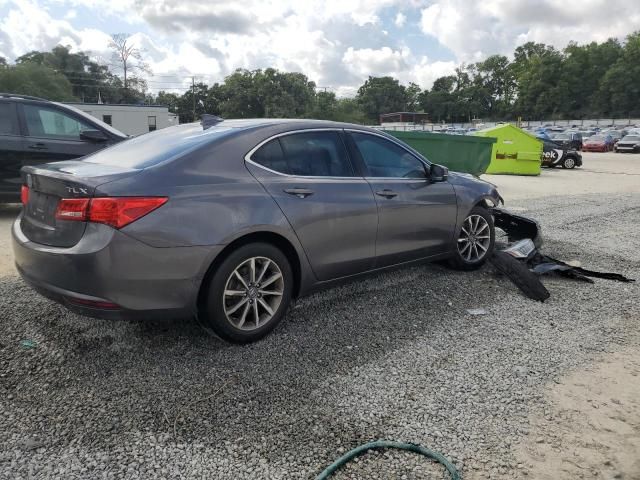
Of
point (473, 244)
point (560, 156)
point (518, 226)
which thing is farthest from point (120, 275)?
point (560, 156)

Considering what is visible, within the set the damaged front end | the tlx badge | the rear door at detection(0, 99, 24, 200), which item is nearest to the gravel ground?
the tlx badge

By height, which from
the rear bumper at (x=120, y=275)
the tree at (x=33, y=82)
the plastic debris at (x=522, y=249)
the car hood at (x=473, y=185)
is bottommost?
the plastic debris at (x=522, y=249)

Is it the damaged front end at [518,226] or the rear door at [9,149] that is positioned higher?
the rear door at [9,149]

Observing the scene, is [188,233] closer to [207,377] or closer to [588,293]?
[207,377]

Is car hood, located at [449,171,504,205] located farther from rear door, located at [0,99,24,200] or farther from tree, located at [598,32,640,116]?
tree, located at [598,32,640,116]

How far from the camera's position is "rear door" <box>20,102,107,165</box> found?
23.5 ft

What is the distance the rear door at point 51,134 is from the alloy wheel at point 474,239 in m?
5.45

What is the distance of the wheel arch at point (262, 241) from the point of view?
10.5ft

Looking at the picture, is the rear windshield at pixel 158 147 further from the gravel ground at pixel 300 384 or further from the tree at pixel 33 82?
the tree at pixel 33 82

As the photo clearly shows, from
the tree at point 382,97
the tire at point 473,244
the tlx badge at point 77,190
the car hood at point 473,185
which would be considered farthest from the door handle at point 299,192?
the tree at point 382,97

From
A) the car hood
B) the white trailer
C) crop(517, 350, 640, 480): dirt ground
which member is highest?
the white trailer

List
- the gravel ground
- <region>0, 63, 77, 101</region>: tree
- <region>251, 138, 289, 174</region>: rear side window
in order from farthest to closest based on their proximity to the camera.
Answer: <region>0, 63, 77, 101</region>: tree, <region>251, 138, 289, 174</region>: rear side window, the gravel ground

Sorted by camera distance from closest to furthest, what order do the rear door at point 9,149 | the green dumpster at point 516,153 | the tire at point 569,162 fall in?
the rear door at point 9,149 → the green dumpster at point 516,153 → the tire at point 569,162

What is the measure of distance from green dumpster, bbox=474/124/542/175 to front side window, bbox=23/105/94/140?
560 inches
